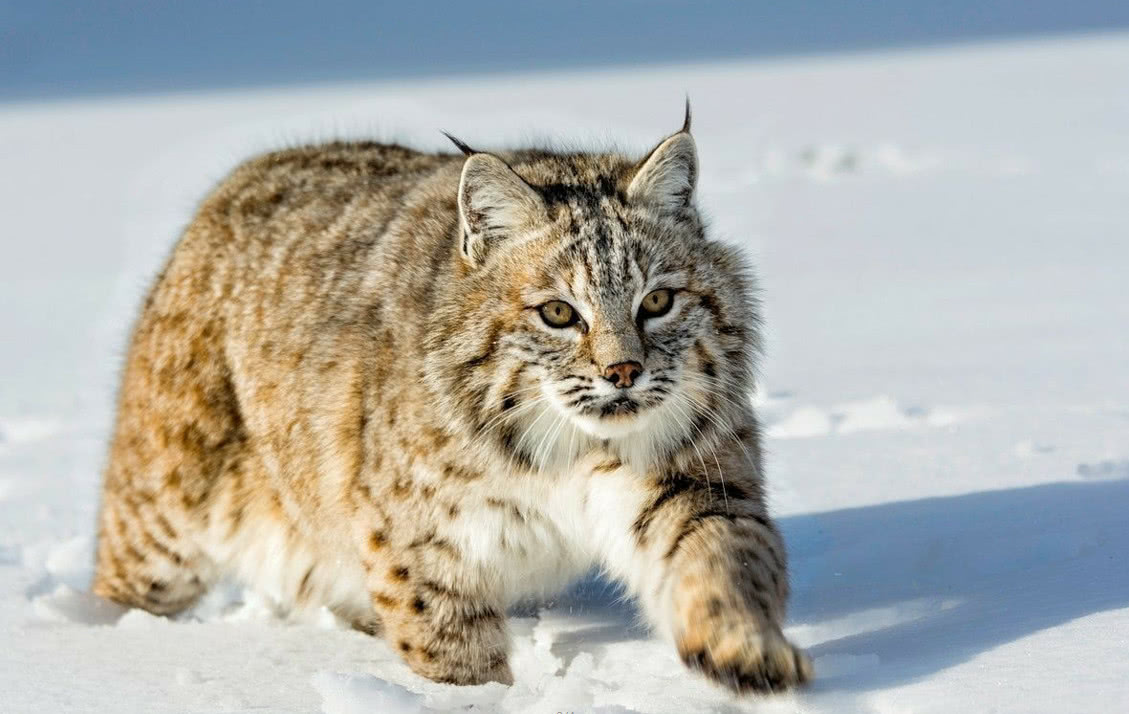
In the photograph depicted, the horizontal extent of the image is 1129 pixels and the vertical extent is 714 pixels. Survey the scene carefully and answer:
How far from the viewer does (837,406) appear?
225 inches

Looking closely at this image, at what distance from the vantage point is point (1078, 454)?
15.5 feet

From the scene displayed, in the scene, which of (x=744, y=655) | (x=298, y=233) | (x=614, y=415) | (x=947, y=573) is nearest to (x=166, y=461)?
(x=298, y=233)

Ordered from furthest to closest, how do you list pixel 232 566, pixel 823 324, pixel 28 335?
pixel 28 335 → pixel 823 324 → pixel 232 566

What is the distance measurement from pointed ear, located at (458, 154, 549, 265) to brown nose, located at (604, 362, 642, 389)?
0.48m

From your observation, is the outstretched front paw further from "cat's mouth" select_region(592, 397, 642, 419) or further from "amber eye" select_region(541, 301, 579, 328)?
"amber eye" select_region(541, 301, 579, 328)

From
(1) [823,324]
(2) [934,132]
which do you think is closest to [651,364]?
(1) [823,324]

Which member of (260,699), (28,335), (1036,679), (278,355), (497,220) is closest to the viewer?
(1036,679)

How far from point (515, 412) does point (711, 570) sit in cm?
61

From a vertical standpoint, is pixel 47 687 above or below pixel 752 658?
below

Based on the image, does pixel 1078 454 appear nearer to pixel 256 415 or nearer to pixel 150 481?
pixel 256 415

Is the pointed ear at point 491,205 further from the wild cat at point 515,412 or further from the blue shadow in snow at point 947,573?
the blue shadow in snow at point 947,573

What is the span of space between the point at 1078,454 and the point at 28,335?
5527 millimetres

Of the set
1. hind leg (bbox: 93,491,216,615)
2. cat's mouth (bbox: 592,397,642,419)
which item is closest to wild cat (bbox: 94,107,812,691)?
cat's mouth (bbox: 592,397,642,419)

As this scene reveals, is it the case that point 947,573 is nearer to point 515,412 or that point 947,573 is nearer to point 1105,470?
point 1105,470
